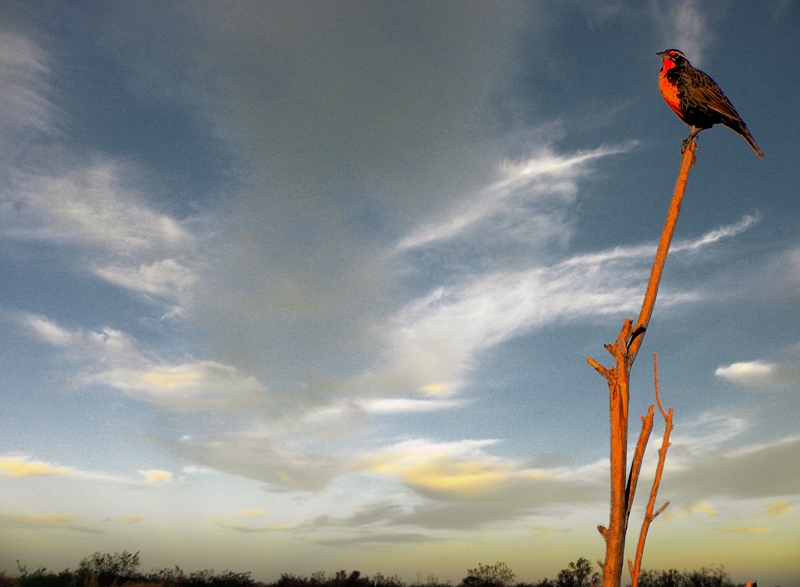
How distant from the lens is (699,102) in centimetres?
708

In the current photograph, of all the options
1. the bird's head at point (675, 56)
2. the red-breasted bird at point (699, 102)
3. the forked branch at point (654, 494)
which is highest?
the bird's head at point (675, 56)

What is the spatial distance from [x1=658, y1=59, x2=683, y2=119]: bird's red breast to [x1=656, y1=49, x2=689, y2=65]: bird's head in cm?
12

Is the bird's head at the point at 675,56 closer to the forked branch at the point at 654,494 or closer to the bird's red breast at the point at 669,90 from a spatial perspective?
the bird's red breast at the point at 669,90

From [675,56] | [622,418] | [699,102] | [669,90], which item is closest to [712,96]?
[699,102]

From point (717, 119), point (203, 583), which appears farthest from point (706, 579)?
point (717, 119)

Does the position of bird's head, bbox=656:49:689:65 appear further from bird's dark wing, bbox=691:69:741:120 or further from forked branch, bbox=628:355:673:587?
forked branch, bbox=628:355:673:587

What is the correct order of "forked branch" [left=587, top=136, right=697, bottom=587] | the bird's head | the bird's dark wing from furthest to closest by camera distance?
the bird's head → the bird's dark wing → "forked branch" [left=587, top=136, right=697, bottom=587]

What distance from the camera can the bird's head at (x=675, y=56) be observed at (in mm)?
7811

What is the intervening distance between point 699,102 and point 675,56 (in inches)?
52.8

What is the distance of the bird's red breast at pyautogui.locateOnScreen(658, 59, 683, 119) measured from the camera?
7285 millimetres

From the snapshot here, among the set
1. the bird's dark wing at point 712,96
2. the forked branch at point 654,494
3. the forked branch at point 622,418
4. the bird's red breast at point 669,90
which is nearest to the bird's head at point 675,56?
the bird's red breast at point 669,90

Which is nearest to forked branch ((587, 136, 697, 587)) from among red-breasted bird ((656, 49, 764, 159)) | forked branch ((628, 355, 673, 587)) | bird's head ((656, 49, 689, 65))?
forked branch ((628, 355, 673, 587))

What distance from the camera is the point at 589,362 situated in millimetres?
4453

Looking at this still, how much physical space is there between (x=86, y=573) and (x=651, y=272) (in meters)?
32.3
